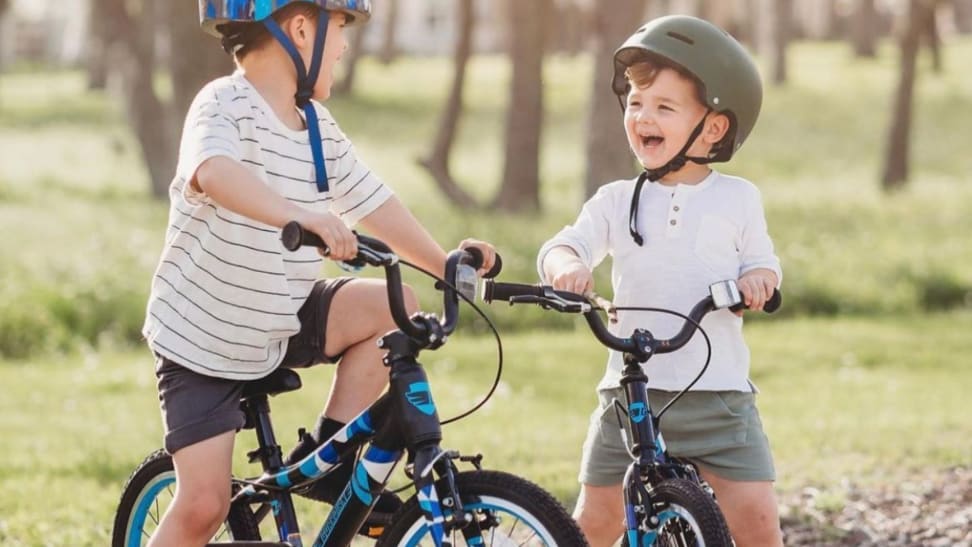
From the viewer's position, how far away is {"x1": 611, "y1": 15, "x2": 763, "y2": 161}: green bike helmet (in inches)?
159

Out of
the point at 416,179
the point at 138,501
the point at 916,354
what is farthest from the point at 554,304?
the point at 416,179

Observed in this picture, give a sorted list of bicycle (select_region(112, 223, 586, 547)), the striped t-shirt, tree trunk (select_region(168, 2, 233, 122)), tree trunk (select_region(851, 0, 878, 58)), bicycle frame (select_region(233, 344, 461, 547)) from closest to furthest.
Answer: bicycle (select_region(112, 223, 586, 547)) → bicycle frame (select_region(233, 344, 461, 547)) → the striped t-shirt → tree trunk (select_region(168, 2, 233, 122)) → tree trunk (select_region(851, 0, 878, 58))

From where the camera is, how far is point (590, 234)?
A: 420 centimetres

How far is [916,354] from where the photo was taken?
37.7ft

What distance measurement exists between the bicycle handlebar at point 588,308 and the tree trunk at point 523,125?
51.4 ft

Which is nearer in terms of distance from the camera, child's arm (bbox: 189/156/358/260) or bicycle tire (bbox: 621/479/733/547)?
child's arm (bbox: 189/156/358/260)

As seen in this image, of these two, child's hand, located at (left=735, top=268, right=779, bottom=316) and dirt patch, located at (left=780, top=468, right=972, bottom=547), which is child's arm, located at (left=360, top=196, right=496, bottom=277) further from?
dirt patch, located at (left=780, top=468, right=972, bottom=547)

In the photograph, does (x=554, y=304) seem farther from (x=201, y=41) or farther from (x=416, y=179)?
(x=416, y=179)

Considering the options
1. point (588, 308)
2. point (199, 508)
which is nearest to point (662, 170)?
point (588, 308)

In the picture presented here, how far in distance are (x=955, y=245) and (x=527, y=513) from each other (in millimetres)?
12930

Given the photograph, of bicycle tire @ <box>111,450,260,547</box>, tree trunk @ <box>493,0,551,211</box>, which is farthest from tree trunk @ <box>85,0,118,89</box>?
bicycle tire @ <box>111,450,260,547</box>

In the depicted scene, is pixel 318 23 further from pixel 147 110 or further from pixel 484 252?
pixel 147 110

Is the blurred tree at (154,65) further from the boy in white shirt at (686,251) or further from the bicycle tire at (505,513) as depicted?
the bicycle tire at (505,513)

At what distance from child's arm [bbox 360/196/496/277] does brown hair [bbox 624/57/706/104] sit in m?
0.66
